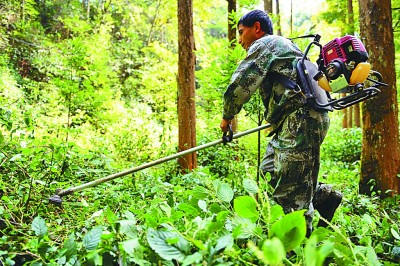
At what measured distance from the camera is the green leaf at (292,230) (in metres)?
0.94

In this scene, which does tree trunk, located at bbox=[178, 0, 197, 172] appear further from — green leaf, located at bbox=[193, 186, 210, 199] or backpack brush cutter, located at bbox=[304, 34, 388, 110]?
green leaf, located at bbox=[193, 186, 210, 199]

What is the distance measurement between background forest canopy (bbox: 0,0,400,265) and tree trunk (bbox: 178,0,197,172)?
27cm

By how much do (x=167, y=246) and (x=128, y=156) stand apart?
6570 millimetres

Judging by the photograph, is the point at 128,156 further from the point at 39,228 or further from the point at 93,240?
the point at 93,240

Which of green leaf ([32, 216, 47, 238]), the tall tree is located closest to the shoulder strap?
green leaf ([32, 216, 47, 238])

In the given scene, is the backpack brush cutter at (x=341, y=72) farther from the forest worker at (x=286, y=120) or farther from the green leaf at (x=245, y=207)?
the green leaf at (x=245, y=207)

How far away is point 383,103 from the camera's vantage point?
15.2ft

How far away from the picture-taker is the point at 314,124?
2633mm


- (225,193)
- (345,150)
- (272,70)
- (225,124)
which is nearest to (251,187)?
(225,193)

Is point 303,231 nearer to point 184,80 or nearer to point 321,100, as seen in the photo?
point 321,100

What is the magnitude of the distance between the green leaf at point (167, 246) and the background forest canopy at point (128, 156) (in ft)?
0.04

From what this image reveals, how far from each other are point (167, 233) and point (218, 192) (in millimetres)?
398

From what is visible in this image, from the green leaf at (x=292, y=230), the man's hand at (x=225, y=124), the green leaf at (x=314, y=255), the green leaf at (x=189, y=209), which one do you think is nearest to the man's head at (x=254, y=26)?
the man's hand at (x=225, y=124)

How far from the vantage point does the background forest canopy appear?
3.97 feet
